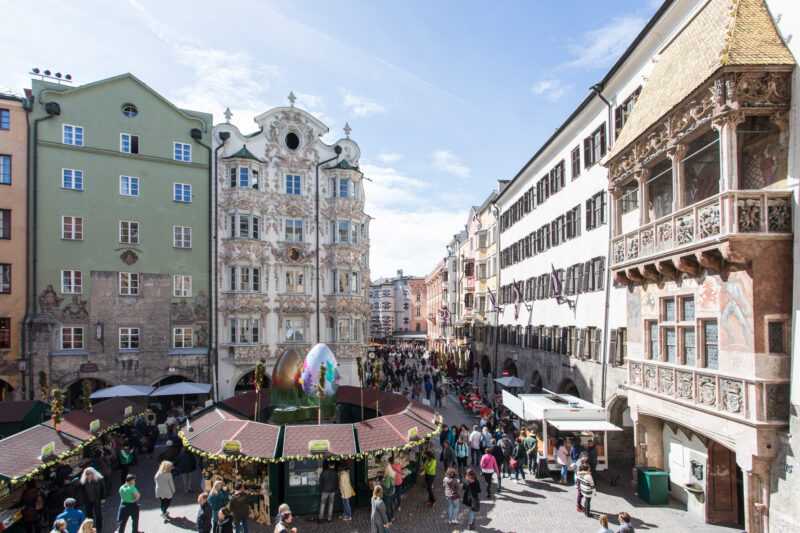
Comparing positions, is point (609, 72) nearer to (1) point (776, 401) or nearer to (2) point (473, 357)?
(1) point (776, 401)

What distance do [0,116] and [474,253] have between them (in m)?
38.9

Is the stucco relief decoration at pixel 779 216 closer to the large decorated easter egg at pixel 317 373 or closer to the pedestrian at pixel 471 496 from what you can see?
the pedestrian at pixel 471 496

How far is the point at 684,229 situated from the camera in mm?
14609

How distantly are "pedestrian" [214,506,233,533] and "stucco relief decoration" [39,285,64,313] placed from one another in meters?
23.0

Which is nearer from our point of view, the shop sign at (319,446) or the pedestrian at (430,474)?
the shop sign at (319,446)

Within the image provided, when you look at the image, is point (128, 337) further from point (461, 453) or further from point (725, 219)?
point (725, 219)

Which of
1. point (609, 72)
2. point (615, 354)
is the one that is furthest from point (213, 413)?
point (609, 72)

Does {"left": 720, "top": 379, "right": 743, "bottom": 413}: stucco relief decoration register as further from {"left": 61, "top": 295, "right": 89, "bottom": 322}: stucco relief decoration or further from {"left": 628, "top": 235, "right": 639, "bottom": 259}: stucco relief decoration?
{"left": 61, "top": 295, "right": 89, "bottom": 322}: stucco relief decoration

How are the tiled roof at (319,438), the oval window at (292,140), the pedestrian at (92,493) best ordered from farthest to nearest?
1. the oval window at (292,140)
2. the tiled roof at (319,438)
3. the pedestrian at (92,493)

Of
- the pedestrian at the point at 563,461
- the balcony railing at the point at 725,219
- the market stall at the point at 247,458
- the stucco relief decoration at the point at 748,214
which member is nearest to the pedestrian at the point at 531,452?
the pedestrian at the point at 563,461

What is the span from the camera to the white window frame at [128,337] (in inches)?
1273

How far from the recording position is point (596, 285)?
2527 centimetres

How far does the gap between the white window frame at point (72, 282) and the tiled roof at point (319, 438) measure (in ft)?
68.5

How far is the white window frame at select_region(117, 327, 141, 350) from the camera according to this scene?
106ft
